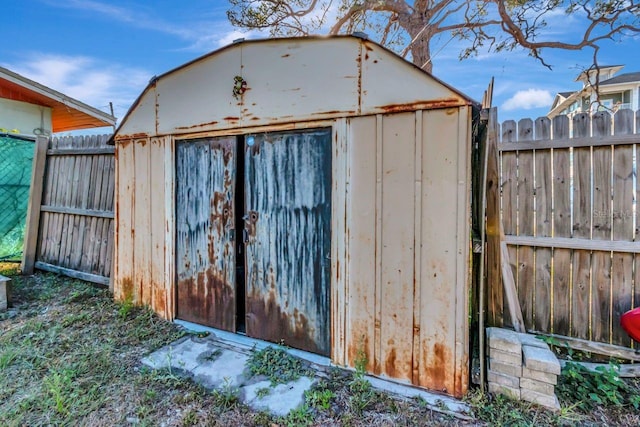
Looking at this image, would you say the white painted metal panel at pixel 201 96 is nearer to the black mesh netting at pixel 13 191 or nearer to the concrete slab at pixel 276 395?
the concrete slab at pixel 276 395

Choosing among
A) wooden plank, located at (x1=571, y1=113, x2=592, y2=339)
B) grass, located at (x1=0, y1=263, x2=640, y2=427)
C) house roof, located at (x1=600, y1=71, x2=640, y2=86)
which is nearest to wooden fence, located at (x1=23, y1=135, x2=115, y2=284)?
grass, located at (x1=0, y1=263, x2=640, y2=427)

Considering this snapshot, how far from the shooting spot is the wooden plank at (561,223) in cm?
261

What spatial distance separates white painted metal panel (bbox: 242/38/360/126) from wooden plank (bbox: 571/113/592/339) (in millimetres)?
1775

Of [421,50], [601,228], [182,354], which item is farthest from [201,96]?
[421,50]

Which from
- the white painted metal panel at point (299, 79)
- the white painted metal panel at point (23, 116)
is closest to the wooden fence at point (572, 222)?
the white painted metal panel at point (299, 79)

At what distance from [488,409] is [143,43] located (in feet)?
31.5

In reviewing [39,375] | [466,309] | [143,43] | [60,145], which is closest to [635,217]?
[466,309]

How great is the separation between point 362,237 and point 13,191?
557cm

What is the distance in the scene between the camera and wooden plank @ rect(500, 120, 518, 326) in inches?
109

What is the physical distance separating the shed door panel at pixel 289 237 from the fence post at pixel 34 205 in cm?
401

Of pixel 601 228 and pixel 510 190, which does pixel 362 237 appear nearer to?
pixel 510 190

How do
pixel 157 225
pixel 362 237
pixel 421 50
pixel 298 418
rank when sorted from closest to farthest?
1. pixel 298 418
2. pixel 362 237
3. pixel 157 225
4. pixel 421 50

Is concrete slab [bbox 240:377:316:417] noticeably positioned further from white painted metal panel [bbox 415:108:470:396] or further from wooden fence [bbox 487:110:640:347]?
wooden fence [bbox 487:110:640:347]

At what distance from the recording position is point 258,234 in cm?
294
